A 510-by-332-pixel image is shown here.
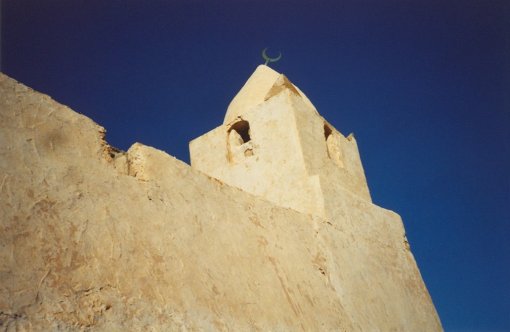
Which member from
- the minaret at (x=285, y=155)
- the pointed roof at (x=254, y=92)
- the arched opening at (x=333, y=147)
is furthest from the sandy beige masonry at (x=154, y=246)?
the pointed roof at (x=254, y=92)

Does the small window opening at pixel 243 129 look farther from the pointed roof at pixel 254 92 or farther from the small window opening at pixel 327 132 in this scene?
the small window opening at pixel 327 132

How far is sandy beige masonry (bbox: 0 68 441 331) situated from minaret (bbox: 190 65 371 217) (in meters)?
0.08

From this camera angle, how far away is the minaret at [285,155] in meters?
5.84

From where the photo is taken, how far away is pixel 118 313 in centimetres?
264

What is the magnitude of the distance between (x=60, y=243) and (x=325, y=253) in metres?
3.13

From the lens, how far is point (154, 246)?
319 cm

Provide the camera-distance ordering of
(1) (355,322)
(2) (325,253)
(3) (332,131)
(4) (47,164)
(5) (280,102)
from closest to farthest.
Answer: (4) (47,164) → (1) (355,322) → (2) (325,253) → (5) (280,102) → (3) (332,131)

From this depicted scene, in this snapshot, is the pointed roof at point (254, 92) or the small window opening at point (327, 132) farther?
the pointed roof at point (254, 92)

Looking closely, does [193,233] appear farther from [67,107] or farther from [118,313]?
[67,107]

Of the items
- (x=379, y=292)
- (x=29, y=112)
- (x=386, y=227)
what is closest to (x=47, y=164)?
(x=29, y=112)

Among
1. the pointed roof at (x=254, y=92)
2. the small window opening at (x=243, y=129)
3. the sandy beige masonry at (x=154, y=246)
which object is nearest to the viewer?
the sandy beige masonry at (x=154, y=246)

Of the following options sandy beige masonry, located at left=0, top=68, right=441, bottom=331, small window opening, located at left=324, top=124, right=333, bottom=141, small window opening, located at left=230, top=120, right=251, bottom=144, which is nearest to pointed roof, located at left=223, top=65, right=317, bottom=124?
small window opening, located at left=230, top=120, right=251, bottom=144

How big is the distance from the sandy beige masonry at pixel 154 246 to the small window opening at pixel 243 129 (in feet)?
5.65

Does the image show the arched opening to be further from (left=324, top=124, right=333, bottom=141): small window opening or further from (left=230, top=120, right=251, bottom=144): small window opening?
(left=230, top=120, right=251, bottom=144): small window opening
